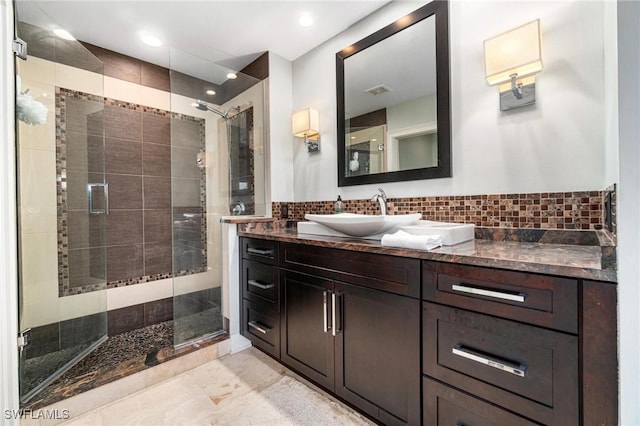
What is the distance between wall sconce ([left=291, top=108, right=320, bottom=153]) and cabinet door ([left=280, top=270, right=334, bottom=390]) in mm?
1199

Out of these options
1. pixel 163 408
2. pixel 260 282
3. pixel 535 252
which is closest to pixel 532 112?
pixel 535 252

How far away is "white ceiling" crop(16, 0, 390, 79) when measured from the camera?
1.88 meters

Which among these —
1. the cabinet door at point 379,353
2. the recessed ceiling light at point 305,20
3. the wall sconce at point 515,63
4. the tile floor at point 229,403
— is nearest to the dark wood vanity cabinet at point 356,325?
the cabinet door at point 379,353

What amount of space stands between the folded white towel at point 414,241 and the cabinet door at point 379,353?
22 cm

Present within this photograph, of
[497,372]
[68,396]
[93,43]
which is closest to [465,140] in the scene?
[497,372]

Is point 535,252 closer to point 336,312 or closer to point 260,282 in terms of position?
point 336,312

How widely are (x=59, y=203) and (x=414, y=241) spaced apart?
2433 millimetres

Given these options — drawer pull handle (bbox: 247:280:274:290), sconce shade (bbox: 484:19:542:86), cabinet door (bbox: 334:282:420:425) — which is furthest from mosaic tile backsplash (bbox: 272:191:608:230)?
drawer pull handle (bbox: 247:280:274:290)

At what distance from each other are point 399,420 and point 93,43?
3417 mm

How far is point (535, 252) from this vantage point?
1.06 m

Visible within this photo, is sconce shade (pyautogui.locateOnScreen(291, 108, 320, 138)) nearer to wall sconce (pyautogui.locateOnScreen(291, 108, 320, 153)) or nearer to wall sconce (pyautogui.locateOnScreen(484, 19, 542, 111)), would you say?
wall sconce (pyautogui.locateOnScreen(291, 108, 320, 153))

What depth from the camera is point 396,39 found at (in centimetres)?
187

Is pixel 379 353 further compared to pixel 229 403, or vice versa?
pixel 229 403

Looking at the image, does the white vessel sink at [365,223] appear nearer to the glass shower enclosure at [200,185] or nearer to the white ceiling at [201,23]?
the glass shower enclosure at [200,185]
